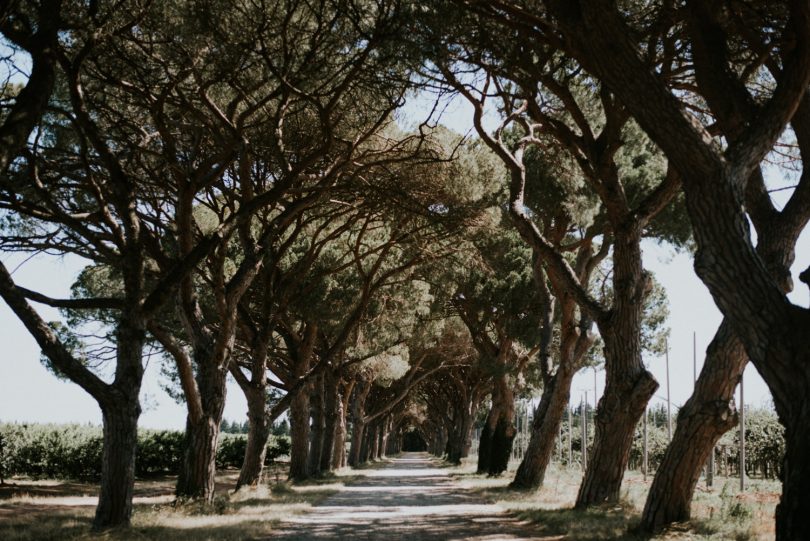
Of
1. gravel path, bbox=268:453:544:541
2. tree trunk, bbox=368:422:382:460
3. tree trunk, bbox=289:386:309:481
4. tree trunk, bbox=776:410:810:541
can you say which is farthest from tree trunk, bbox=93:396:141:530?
tree trunk, bbox=368:422:382:460

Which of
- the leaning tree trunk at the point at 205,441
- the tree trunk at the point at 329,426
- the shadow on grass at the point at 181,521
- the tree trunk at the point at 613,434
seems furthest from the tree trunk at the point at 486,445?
the leaning tree trunk at the point at 205,441

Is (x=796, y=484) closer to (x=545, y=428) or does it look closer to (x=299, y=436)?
(x=545, y=428)

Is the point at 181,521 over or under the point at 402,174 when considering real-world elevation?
under

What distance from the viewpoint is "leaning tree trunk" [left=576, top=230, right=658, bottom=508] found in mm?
9875

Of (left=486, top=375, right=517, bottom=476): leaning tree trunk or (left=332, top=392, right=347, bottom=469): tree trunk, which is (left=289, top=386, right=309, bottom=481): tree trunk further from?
(left=332, top=392, right=347, bottom=469): tree trunk

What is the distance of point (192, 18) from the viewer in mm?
9133

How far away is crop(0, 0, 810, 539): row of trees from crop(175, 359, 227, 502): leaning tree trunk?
5cm

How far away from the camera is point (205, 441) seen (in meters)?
11.5

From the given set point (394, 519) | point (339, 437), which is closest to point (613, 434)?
point (394, 519)

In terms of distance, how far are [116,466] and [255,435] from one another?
7190 mm

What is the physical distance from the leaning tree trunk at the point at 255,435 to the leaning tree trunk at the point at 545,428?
5.22 metres

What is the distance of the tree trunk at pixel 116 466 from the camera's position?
8.34 meters

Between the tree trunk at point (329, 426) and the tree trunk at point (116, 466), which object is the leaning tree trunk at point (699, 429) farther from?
the tree trunk at point (329, 426)

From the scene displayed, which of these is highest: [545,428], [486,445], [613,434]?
[545,428]
